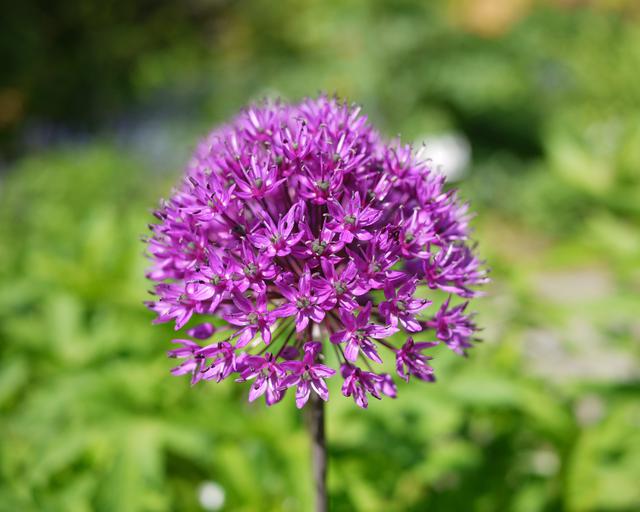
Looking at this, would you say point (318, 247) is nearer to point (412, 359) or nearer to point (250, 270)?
point (250, 270)

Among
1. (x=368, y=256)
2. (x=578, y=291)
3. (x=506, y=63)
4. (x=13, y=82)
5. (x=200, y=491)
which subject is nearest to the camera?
(x=368, y=256)

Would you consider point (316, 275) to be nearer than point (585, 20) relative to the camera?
Yes

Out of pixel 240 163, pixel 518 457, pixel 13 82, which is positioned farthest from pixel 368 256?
pixel 13 82

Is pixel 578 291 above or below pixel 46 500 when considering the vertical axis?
above

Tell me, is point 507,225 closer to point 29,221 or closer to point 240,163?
point 29,221

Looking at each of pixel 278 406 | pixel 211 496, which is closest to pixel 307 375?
pixel 278 406

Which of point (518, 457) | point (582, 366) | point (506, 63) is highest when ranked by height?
point (506, 63)
